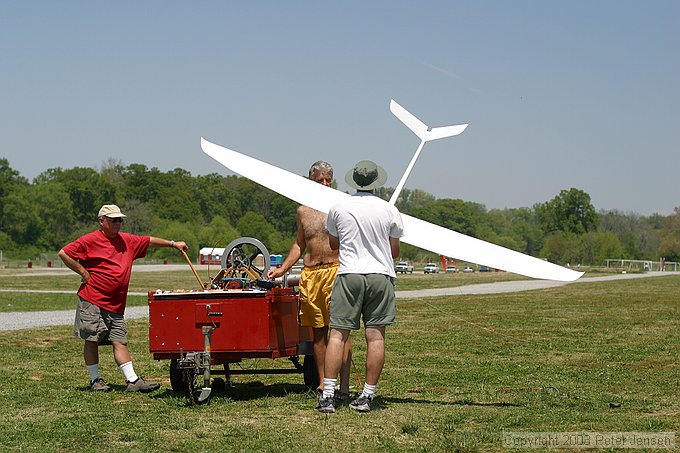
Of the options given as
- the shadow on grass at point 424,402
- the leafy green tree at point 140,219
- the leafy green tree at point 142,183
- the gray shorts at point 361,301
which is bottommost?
the shadow on grass at point 424,402

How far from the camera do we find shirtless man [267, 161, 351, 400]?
8078 mm

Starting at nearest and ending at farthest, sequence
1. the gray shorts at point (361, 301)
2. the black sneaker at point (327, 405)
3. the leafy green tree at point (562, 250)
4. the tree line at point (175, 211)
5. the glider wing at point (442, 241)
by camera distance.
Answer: the black sneaker at point (327, 405)
the gray shorts at point (361, 301)
the glider wing at point (442, 241)
the tree line at point (175, 211)
the leafy green tree at point (562, 250)

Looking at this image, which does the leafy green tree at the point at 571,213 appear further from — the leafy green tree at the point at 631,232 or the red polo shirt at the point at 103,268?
the red polo shirt at the point at 103,268

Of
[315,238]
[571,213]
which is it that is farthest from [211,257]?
[571,213]

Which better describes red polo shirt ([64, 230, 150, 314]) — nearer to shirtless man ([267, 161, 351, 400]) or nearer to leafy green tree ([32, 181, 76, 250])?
shirtless man ([267, 161, 351, 400])

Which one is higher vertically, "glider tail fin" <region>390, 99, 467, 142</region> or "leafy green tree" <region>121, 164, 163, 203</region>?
"leafy green tree" <region>121, 164, 163, 203</region>

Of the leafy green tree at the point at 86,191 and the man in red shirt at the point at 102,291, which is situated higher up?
the leafy green tree at the point at 86,191

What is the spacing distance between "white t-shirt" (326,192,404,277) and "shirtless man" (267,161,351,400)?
23.3 inches

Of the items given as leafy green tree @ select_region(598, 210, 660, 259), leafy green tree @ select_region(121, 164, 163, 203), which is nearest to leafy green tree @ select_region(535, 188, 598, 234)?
leafy green tree @ select_region(598, 210, 660, 259)

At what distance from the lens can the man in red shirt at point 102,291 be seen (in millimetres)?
8844

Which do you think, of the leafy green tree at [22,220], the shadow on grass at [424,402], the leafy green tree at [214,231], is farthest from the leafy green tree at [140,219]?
the shadow on grass at [424,402]

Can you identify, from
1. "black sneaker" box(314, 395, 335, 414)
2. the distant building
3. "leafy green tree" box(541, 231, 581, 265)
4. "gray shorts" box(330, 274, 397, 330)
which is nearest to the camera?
"black sneaker" box(314, 395, 335, 414)

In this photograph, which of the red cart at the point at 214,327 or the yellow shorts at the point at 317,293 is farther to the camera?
the yellow shorts at the point at 317,293

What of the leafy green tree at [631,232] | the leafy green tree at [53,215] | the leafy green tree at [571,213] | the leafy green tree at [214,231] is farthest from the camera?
the leafy green tree at [571,213]
